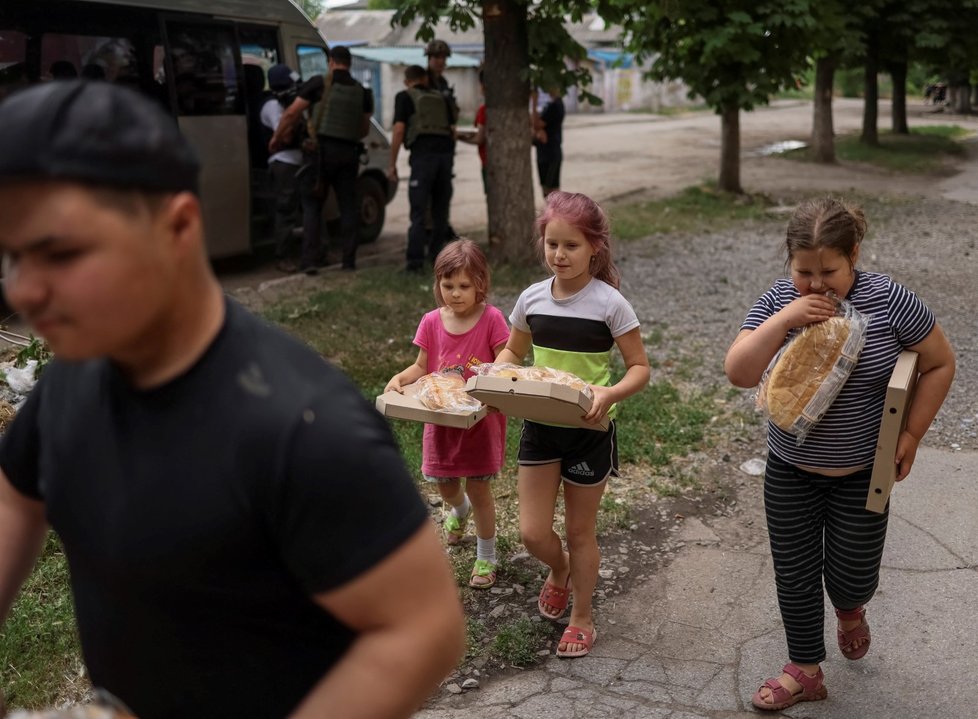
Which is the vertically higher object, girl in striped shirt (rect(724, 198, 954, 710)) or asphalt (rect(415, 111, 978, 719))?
girl in striped shirt (rect(724, 198, 954, 710))

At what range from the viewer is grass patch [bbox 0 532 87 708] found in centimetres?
353

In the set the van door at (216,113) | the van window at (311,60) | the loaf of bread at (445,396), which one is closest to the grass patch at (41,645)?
the loaf of bread at (445,396)

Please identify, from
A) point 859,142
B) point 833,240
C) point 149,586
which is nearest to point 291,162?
point 833,240

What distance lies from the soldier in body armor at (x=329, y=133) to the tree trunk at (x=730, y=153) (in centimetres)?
713

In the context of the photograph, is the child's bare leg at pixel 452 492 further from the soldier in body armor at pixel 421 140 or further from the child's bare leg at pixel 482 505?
the soldier in body armor at pixel 421 140

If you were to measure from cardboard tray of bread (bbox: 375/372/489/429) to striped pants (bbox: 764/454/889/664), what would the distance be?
3.46 ft

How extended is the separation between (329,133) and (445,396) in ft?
22.5

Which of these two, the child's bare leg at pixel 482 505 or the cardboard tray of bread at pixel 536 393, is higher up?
the cardboard tray of bread at pixel 536 393

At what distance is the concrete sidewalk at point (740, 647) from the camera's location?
3.53m

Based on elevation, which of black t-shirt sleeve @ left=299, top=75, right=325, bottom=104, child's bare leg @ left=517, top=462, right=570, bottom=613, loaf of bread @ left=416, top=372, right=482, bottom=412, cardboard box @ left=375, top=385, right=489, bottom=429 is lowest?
child's bare leg @ left=517, top=462, right=570, bottom=613

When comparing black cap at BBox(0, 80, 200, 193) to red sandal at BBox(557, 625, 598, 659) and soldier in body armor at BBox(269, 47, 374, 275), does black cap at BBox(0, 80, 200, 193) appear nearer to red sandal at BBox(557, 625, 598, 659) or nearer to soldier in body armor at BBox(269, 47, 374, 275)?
red sandal at BBox(557, 625, 598, 659)

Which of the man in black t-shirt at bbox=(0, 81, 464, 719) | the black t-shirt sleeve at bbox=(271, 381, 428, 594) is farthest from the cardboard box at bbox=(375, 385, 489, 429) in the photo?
the black t-shirt sleeve at bbox=(271, 381, 428, 594)

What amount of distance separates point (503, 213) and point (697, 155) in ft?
50.9

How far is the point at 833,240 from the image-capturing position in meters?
3.13
